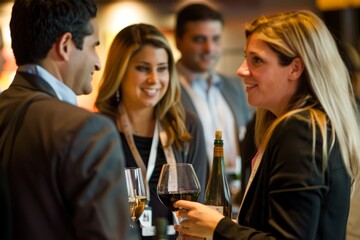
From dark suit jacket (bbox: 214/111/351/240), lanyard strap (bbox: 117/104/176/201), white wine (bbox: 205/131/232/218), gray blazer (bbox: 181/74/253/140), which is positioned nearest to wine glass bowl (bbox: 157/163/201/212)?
white wine (bbox: 205/131/232/218)

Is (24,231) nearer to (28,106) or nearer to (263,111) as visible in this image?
(28,106)

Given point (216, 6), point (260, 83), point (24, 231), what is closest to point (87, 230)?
point (24, 231)

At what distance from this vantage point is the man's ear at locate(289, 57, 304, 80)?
1.92 m

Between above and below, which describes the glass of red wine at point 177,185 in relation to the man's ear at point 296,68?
below

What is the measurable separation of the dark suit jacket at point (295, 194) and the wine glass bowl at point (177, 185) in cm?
25

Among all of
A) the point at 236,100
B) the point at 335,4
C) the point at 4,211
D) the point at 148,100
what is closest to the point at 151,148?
the point at 148,100

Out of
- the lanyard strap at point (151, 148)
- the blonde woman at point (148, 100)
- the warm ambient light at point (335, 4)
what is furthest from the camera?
the warm ambient light at point (335, 4)

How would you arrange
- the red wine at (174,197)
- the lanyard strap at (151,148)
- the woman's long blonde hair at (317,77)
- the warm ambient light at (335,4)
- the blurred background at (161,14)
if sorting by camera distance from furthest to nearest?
the warm ambient light at (335,4) < the blurred background at (161,14) < the lanyard strap at (151,148) < the red wine at (174,197) < the woman's long blonde hair at (317,77)

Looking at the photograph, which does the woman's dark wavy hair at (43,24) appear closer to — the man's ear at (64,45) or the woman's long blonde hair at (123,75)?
the man's ear at (64,45)

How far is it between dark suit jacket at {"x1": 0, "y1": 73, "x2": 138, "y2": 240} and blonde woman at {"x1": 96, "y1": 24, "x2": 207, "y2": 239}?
135 cm

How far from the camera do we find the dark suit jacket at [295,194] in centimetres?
172

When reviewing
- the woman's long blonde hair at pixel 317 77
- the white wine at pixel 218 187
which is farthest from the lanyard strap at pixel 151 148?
the woman's long blonde hair at pixel 317 77

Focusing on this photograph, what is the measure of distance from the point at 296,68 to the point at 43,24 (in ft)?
2.34

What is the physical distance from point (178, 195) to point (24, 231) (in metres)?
0.63
